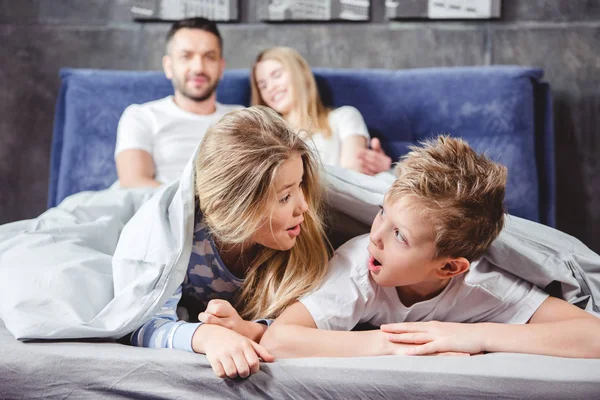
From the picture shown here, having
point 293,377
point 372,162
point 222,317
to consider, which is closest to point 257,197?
point 222,317

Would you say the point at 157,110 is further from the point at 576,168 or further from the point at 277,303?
the point at 576,168

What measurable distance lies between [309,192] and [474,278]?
385 mm

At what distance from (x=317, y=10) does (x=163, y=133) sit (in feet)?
2.77

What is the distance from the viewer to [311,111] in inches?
90.3

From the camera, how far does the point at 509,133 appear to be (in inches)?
85.0

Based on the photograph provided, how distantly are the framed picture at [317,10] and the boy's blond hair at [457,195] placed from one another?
1555 millimetres

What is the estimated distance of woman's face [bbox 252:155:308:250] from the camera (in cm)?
123

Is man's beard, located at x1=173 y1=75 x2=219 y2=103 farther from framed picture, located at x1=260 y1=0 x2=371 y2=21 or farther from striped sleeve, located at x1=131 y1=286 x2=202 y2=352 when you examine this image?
striped sleeve, located at x1=131 y1=286 x2=202 y2=352

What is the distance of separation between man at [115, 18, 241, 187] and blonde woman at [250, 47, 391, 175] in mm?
183

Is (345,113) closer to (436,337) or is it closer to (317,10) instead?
(317,10)

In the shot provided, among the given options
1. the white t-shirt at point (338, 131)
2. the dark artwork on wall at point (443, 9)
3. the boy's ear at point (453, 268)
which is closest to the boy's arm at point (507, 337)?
the boy's ear at point (453, 268)

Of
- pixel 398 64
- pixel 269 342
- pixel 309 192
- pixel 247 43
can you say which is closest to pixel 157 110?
pixel 247 43

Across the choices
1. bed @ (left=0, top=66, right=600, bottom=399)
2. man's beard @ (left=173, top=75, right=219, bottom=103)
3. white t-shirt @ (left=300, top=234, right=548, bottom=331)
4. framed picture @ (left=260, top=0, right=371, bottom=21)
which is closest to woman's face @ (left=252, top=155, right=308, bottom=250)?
white t-shirt @ (left=300, top=234, right=548, bottom=331)

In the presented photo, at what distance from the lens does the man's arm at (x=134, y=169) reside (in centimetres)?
217
